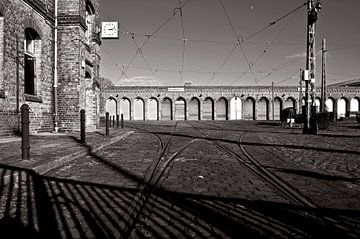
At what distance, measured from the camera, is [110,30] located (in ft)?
55.0

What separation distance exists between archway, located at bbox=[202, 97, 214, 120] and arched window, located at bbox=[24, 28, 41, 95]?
4129cm

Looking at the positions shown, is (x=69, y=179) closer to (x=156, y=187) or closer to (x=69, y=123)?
(x=156, y=187)

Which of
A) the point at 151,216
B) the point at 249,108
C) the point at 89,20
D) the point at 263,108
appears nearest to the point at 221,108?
the point at 249,108

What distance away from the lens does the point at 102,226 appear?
2.69 metres

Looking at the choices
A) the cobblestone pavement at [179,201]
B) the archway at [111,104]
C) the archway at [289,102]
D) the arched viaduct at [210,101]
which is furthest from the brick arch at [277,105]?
the cobblestone pavement at [179,201]

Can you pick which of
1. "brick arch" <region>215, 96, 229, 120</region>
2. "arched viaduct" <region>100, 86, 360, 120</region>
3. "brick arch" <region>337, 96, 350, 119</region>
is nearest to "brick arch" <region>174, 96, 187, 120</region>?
"arched viaduct" <region>100, 86, 360, 120</region>

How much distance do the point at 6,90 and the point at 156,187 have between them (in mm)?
6980

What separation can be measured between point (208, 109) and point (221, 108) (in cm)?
224

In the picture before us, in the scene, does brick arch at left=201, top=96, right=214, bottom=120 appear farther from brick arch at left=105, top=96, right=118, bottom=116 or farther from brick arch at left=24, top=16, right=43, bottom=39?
brick arch at left=24, top=16, right=43, bottom=39

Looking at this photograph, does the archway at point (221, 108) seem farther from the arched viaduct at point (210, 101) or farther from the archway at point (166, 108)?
the archway at point (166, 108)

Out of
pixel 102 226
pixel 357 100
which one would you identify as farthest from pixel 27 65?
pixel 357 100

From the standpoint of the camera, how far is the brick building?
928 cm

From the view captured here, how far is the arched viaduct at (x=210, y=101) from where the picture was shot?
165ft

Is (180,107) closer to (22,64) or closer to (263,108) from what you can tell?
(263,108)
